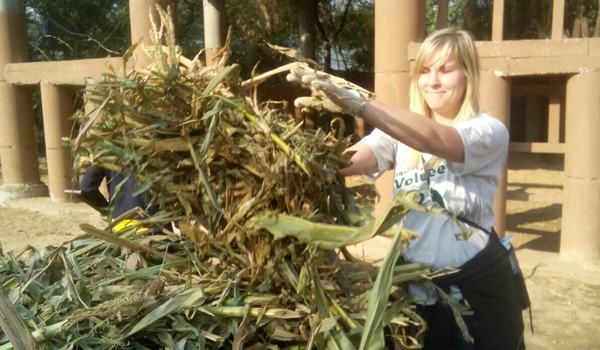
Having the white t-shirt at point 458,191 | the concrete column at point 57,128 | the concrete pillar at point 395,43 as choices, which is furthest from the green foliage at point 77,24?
the white t-shirt at point 458,191

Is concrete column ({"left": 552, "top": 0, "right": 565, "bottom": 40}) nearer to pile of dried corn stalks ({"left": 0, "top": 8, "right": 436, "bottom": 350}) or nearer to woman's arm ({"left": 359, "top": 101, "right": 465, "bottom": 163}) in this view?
woman's arm ({"left": 359, "top": 101, "right": 465, "bottom": 163})

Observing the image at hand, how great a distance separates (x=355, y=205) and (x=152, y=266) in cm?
42

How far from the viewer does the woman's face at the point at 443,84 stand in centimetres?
176

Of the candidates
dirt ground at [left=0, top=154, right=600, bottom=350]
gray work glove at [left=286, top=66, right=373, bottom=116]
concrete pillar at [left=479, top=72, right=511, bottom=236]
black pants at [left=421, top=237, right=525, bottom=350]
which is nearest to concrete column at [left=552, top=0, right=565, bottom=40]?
concrete pillar at [left=479, top=72, right=511, bottom=236]

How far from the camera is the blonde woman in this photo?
1672 millimetres

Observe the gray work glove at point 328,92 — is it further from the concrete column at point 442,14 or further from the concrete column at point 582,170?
the concrete column at point 442,14

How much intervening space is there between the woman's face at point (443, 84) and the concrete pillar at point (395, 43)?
3.13m

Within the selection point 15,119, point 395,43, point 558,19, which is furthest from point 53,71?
point 558,19

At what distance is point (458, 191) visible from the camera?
5.67 ft

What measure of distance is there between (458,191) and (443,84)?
0.29 metres

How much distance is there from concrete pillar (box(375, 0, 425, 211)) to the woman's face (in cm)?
313

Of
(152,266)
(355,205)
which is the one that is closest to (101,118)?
(152,266)

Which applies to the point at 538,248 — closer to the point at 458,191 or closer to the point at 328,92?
the point at 458,191

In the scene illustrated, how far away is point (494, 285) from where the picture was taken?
1739 millimetres
